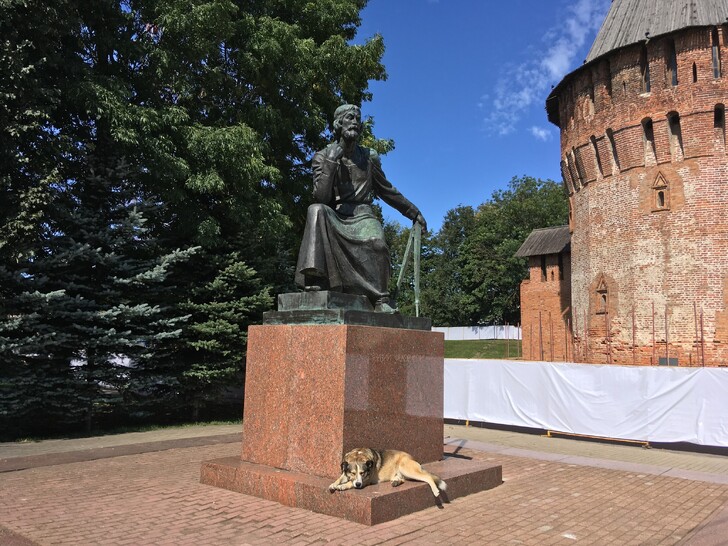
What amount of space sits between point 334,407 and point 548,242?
3420cm

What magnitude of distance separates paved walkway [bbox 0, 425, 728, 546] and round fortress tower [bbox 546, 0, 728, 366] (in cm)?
1669

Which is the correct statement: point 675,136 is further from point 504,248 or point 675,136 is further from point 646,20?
point 504,248

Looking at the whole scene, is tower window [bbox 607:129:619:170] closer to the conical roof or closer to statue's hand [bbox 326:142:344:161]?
the conical roof

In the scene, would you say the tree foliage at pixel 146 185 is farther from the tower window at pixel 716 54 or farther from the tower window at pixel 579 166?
the tower window at pixel 716 54

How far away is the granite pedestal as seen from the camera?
17.2 feet

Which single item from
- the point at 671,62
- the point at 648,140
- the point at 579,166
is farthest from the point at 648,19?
the point at 579,166

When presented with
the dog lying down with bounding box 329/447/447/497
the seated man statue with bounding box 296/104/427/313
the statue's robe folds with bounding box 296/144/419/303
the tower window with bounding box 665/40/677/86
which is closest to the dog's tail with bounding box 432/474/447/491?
the dog lying down with bounding box 329/447/447/497

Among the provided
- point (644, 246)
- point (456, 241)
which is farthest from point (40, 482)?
Answer: point (456, 241)

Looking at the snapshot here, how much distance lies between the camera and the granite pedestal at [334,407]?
17.2 ft

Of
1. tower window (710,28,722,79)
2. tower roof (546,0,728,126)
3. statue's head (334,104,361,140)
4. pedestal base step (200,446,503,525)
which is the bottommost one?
pedestal base step (200,446,503,525)

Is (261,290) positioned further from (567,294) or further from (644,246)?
(567,294)

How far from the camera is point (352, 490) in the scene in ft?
16.1

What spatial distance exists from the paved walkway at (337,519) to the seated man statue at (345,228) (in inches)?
91.5

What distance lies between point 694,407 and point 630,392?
3.85 ft
